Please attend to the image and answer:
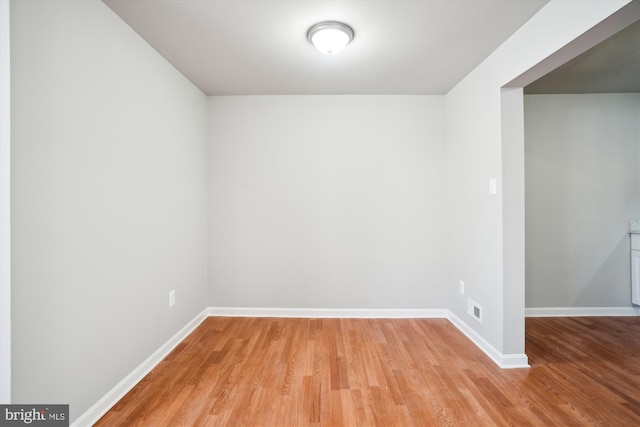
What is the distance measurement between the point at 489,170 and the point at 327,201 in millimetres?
1635

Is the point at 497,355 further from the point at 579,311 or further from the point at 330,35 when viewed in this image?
the point at 330,35

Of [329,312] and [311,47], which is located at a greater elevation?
[311,47]

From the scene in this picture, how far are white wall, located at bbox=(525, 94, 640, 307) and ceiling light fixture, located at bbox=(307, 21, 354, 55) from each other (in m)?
2.57

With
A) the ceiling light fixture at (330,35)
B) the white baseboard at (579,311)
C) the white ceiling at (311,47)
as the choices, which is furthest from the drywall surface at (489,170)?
the ceiling light fixture at (330,35)

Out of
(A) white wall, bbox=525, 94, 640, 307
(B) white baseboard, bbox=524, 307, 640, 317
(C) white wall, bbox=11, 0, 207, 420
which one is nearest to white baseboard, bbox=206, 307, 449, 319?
(C) white wall, bbox=11, 0, 207, 420

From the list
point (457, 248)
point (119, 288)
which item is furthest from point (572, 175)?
point (119, 288)

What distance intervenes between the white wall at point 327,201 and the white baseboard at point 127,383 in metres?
0.77

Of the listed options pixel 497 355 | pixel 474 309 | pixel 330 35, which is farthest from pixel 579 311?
pixel 330 35

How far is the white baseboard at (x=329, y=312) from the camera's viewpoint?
3.24 m

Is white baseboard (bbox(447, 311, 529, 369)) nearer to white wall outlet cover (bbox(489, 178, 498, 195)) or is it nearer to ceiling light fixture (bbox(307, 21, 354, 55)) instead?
white wall outlet cover (bbox(489, 178, 498, 195))

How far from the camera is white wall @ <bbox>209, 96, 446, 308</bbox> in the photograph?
3.26 meters

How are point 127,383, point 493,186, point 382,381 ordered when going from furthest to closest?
point 493,186 < point 382,381 < point 127,383

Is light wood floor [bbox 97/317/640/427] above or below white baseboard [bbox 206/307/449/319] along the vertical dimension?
below

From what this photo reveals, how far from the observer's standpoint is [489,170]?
2422 millimetres
